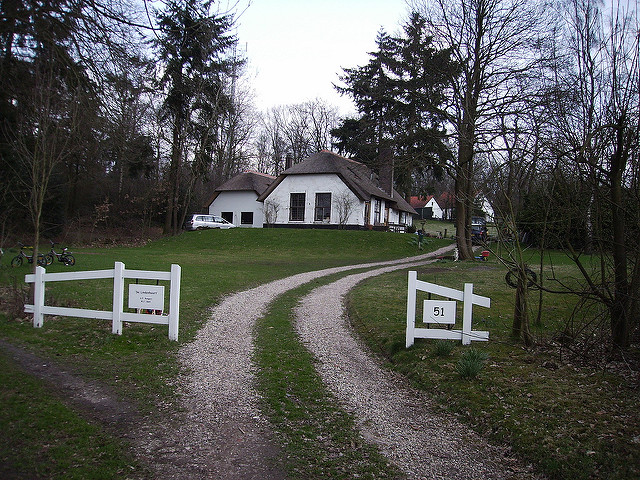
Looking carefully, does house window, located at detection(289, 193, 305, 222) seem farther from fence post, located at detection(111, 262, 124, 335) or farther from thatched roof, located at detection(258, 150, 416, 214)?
fence post, located at detection(111, 262, 124, 335)

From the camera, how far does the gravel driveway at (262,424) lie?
4.10m

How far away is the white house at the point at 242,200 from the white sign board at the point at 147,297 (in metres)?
37.6

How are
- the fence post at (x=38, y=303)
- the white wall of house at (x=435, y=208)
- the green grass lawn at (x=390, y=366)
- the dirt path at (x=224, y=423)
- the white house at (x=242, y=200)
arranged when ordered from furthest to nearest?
the white wall of house at (x=435, y=208) < the white house at (x=242, y=200) < the fence post at (x=38, y=303) < the green grass lawn at (x=390, y=366) < the dirt path at (x=224, y=423)

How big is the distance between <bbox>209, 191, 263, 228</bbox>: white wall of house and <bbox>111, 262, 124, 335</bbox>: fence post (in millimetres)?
37798

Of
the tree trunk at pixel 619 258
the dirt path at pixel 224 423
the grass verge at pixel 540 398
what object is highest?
the tree trunk at pixel 619 258

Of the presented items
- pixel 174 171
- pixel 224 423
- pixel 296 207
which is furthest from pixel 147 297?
pixel 296 207

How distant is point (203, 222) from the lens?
1694 inches

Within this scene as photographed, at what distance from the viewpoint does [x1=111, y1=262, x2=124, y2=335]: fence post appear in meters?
8.08

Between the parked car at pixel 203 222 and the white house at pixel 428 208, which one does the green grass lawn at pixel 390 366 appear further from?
the white house at pixel 428 208

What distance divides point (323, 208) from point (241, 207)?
10.9 metres

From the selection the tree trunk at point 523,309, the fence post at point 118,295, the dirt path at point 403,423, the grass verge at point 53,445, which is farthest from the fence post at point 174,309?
the tree trunk at point 523,309

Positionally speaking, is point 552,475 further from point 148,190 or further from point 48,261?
point 148,190

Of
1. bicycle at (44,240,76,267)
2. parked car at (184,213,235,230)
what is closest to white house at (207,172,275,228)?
parked car at (184,213,235,230)

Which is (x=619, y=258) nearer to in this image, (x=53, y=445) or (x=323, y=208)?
(x=53, y=445)
